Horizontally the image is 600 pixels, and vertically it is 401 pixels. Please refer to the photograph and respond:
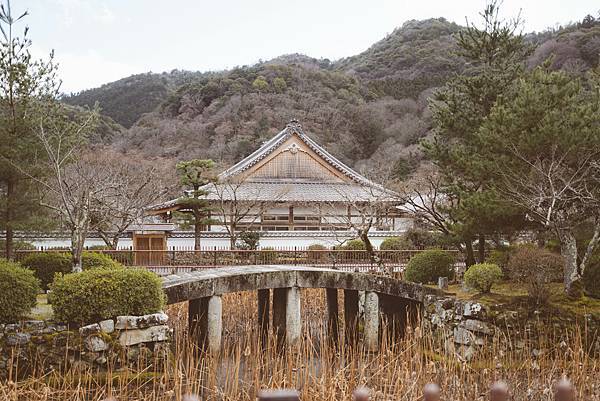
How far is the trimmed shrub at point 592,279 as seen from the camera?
9.23 meters

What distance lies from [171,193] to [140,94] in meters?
29.2

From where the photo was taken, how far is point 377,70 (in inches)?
2264

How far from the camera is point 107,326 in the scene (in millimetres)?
7707

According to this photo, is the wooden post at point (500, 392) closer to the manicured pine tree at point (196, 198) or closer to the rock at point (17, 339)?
the rock at point (17, 339)

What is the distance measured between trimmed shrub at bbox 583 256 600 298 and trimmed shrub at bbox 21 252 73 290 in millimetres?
9223

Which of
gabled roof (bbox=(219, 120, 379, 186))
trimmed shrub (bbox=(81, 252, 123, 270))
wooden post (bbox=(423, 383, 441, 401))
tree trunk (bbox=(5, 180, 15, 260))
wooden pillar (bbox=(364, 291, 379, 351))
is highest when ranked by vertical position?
gabled roof (bbox=(219, 120, 379, 186))

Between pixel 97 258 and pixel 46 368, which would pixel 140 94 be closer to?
pixel 97 258

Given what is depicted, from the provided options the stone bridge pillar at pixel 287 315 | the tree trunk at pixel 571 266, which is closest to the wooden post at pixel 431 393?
the tree trunk at pixel 571 266

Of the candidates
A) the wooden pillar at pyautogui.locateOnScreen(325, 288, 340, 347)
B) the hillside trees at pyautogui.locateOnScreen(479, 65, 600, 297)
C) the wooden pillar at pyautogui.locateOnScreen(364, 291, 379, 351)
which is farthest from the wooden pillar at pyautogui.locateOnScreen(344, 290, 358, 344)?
the hillside trees at pyautogui.locateOnScreen(479, 65, 600, 297)

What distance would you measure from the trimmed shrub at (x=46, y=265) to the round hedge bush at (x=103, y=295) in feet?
8.38

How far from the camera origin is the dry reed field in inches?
223

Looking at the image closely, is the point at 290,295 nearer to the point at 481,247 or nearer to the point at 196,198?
the point at 481,247

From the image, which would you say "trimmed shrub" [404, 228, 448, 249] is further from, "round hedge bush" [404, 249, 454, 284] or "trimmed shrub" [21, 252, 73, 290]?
"trimmed shrub" [21, 252, 73, 290]

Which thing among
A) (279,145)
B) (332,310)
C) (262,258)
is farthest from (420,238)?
(279,145)
